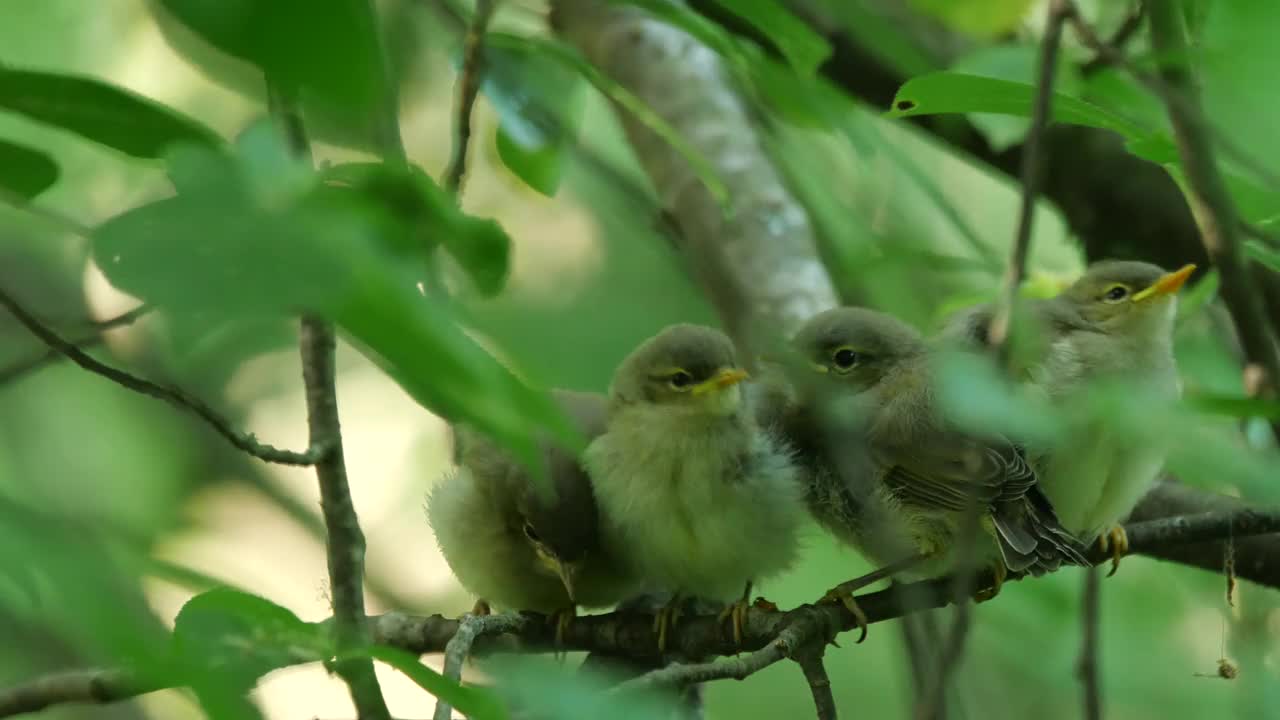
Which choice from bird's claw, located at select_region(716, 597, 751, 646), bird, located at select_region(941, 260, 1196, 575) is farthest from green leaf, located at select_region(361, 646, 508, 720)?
bird, located at select_region(941, 260, 1196, 575)

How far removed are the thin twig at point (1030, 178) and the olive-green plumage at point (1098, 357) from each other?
54.4 inches

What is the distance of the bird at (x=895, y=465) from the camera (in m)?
2.90

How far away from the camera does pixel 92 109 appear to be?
123cm

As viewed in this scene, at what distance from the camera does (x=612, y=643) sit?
320 centimetres

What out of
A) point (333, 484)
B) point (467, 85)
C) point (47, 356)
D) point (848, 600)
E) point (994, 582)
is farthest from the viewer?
point (994, 582)

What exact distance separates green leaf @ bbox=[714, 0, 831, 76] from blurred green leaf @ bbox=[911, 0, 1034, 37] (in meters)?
0.49

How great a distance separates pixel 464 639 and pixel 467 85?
3.05ft

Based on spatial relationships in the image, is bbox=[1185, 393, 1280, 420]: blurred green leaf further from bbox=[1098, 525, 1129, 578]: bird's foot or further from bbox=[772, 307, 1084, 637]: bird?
bbox=[1098, 525, 1129, 578]: bird's foot

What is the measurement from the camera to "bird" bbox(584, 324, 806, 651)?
131 inches

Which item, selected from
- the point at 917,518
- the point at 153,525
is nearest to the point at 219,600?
the point at 917,518

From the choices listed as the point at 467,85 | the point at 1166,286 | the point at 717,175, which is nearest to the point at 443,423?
the point at 717,175

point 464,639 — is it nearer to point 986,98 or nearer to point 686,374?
point 986,98

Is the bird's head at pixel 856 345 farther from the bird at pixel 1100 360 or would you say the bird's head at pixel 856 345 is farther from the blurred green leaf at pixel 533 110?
the blurred green leaf at pixel 533 110

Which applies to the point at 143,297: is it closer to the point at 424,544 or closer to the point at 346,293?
the point at 346,293
